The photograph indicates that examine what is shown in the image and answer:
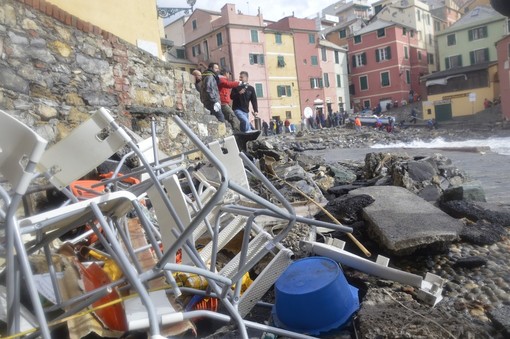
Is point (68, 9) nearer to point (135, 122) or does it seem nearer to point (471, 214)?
point (135, 122)

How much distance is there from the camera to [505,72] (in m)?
31.8

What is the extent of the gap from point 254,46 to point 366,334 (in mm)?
39072

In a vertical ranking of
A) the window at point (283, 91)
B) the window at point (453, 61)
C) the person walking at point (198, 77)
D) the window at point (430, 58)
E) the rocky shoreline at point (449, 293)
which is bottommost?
the rocky shoreline at point (449, 293)

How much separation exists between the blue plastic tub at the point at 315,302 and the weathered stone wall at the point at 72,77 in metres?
3.30

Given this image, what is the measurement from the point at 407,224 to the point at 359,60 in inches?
1943

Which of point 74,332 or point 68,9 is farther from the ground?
point 68,9

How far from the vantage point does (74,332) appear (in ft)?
5.54

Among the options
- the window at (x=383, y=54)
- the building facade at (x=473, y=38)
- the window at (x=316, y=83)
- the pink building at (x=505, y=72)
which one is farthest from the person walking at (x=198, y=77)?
the building facade at (x=473, y=38)

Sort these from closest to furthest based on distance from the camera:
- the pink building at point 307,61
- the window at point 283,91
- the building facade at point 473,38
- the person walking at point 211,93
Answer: the person walking at point 211,93, the window at point 283,91, the pink building at point 307,61, the building facade at point 473,38

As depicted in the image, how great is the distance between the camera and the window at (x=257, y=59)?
39.0 metres

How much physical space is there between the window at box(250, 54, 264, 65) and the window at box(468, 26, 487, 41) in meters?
24.0

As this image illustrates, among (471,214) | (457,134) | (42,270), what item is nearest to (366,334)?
(42,270)

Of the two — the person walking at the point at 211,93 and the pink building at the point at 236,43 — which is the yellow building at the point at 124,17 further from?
the pink building at the point at 236,43

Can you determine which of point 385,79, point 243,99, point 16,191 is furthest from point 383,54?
point 16,191
